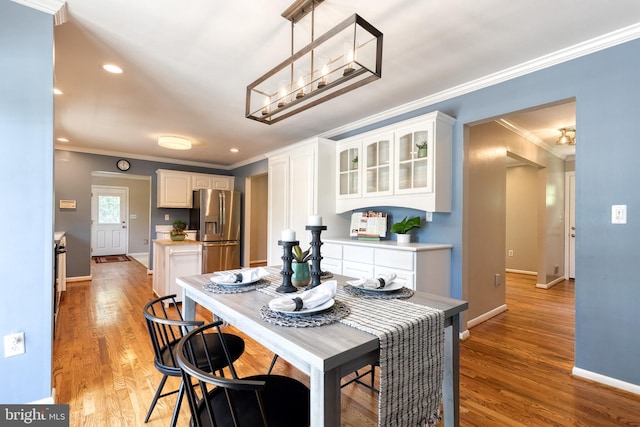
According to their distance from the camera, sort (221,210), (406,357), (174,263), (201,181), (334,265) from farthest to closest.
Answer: (201,181) → (221,210) → (174,263) → (334,265) → (406,357)

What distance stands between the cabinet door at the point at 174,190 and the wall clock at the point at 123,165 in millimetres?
565

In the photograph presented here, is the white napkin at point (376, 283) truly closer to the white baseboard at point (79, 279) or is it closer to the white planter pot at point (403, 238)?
the white planter pot at point (403, 238)

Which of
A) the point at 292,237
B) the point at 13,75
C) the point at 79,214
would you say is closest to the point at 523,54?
the point at 292,237

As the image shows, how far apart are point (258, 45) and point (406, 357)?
217cm

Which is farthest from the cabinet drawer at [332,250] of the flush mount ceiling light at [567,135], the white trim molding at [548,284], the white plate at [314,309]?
the white trim molding at [548,284]

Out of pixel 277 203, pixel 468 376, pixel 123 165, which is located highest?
pixel 123 165

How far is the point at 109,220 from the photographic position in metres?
8.49

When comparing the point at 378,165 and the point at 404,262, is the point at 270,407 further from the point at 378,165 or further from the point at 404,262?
the point at 378,165

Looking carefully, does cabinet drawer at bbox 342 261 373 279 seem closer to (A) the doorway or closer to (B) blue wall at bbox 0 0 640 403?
(B) blue wall at bbox 0 0 640 403

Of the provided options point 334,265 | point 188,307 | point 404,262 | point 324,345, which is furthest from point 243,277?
point 334,265

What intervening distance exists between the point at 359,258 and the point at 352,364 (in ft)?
6.88

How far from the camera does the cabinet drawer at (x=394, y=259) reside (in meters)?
2.57

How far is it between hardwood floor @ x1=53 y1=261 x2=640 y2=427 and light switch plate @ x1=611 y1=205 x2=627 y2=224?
1120mm

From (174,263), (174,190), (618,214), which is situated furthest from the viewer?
(174,190)
